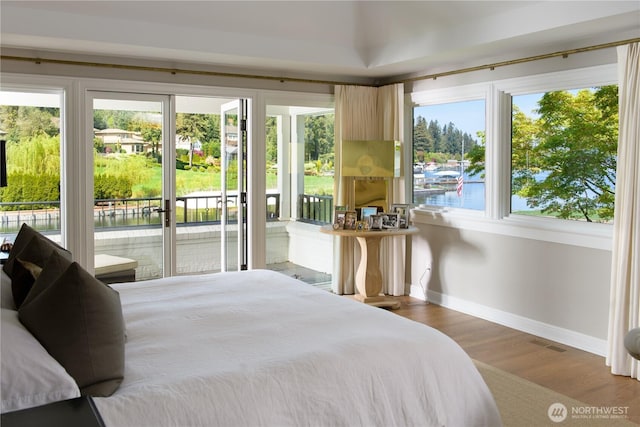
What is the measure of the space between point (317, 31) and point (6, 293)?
377 centimetres

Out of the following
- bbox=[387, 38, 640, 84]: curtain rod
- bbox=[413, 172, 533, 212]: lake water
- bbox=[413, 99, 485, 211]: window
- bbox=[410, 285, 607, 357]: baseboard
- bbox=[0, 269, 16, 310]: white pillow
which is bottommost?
bbox=[410, 285, 607, 357]: baseboard

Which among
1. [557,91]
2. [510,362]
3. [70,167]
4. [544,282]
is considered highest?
[557,91]

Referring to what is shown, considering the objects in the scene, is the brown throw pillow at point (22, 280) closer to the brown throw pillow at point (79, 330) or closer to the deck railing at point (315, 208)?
the brown throw pillow at point (79, 330)

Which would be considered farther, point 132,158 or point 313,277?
point 313,277

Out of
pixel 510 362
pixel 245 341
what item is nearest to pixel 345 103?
pixel 510 362

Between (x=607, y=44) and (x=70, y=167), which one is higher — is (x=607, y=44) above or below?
above

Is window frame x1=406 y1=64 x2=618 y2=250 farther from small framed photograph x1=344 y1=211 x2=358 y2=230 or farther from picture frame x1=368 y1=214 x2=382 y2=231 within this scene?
small framed photograph x1=344 y1=211 x2=358 y2=230

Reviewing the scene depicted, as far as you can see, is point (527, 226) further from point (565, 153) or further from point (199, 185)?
point (199, 185)

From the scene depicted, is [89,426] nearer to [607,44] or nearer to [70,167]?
[70,167]

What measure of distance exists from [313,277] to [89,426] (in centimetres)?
491

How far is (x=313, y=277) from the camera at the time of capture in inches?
255

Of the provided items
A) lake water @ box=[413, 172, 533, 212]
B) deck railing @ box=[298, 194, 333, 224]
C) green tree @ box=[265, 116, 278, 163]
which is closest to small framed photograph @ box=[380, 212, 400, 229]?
lake water @ box=[413, 172, 533, 212]

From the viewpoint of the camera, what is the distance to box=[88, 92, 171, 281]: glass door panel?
5.16 metres

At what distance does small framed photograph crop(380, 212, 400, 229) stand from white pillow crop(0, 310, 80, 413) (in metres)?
4.23
